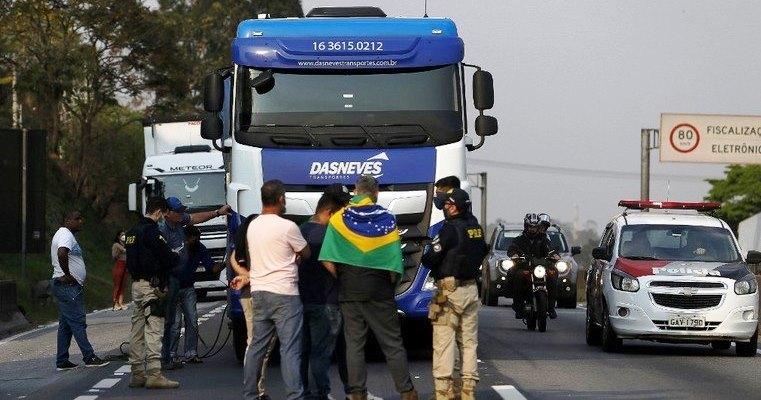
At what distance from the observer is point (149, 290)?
662 inches

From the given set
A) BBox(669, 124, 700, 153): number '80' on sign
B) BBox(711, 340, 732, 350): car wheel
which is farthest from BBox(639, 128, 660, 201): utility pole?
BBox(711, 340, 732, 350): car wheel

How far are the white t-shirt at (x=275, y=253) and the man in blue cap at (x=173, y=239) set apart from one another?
137 inches

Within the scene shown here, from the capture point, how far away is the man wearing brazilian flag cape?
45.2 ft

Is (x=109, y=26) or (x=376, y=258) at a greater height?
(x=109, y=26)

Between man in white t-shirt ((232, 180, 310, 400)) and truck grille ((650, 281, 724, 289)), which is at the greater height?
man in white t-shirt ((232, 180, 310, 400))

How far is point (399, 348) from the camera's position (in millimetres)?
13742

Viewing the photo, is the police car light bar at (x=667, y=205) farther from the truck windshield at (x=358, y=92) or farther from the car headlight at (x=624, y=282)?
the truck windshield at (x=358, y=92)

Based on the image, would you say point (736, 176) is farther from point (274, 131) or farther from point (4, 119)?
point (274, 131)

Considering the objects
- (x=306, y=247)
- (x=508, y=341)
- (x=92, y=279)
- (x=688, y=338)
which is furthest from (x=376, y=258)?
(x=92, y=279)

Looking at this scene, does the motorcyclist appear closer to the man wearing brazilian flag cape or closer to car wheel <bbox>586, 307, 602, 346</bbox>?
car wheel <bbox>586, 307, 602, 346</bbox>

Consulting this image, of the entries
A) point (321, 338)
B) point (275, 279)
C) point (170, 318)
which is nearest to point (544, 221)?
point (170, 318)

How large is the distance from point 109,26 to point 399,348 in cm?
4390

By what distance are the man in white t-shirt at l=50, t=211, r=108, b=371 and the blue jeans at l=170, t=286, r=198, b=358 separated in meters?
1.01

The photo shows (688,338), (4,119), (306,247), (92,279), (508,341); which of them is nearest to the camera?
(306,247)
